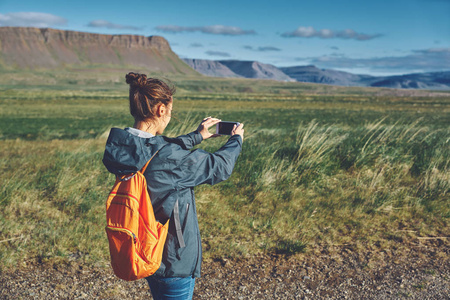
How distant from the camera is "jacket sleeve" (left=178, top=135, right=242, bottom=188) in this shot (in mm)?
1811

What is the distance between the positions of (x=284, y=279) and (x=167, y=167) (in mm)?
2267

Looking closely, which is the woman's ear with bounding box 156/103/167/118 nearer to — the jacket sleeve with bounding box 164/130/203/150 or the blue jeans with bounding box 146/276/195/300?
the jacket sleeve with bounding box 164/130/203/150

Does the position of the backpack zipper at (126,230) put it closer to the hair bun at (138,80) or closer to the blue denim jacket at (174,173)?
the blue denim jacket at (174,173)

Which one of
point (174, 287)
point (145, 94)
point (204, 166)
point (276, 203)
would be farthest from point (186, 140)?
point (276, 203)

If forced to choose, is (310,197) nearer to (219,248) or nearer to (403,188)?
(403,188)

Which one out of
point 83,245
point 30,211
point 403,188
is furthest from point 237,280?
point 403,188

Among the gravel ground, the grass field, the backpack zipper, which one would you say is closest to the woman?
the backpack zipper

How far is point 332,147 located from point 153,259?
6096mm

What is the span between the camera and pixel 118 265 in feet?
5.94

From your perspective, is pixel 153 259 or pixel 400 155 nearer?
pixel 153 259

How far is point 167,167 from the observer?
69.7 inches

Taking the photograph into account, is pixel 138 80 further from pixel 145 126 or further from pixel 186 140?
pixel 186 140

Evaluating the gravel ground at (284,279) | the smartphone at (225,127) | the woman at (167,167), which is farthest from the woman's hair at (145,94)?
the gravel ground at (284,279)

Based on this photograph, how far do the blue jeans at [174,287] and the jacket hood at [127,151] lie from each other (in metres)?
0.65
